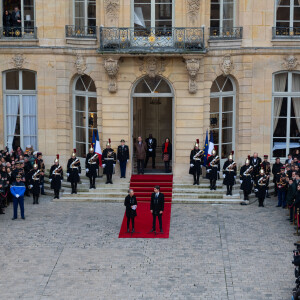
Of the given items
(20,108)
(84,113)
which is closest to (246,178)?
(84,113)

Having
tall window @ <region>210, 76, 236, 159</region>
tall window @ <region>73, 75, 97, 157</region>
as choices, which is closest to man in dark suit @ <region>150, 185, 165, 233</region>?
→ tall window @ <region>210, 76, 236, 159</region>

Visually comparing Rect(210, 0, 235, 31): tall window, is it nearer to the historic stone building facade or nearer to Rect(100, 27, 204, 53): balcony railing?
the historic stone building facade

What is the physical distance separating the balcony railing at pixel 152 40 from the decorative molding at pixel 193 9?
453 mm

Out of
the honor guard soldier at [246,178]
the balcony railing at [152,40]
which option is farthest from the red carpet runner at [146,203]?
the balcony railing at [152,40]

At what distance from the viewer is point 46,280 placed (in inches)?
762

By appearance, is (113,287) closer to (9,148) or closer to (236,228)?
(236,228)

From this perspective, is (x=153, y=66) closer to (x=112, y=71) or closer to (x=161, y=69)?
(x=161, y=69)

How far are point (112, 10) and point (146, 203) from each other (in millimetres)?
8062

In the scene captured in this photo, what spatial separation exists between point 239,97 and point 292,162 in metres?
3.75

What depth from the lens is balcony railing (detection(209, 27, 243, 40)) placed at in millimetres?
28922

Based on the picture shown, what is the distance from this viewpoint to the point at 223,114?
29922 mm

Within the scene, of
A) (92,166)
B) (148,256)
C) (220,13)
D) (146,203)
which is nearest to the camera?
(148,256)

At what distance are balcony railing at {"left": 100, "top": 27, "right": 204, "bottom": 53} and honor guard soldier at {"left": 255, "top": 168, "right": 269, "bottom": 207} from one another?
576 centimetres

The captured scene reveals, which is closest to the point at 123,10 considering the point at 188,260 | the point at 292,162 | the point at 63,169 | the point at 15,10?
the point at 15,10
